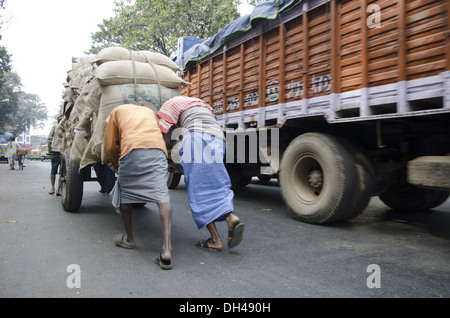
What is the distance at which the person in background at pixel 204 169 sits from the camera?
306 cm

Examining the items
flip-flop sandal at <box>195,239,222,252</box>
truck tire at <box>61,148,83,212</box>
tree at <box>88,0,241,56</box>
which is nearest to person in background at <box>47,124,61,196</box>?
truck tire at <box>61,148,83,212</box>

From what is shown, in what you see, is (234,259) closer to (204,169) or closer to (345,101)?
(204,169)

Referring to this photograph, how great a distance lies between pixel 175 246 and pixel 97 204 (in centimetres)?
298

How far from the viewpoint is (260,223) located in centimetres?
452

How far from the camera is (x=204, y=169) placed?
3.11 m

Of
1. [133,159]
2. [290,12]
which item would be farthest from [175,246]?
[290,12]

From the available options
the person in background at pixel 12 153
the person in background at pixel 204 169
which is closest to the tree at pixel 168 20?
the person in background at pixel 12 153

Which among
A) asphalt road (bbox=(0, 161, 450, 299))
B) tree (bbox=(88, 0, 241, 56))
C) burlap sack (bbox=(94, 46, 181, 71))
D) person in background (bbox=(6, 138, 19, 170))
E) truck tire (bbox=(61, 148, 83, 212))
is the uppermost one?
tree (bbox=(88, 0, 241, 56))

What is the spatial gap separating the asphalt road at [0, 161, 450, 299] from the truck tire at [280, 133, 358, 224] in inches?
9.1

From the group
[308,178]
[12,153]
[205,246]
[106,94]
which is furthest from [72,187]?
[12,153]

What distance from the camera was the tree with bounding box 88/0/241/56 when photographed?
16.7 m

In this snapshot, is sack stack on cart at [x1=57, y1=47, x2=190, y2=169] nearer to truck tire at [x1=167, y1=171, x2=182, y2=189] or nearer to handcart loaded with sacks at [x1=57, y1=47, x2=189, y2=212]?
handcart loaded with sacks at [x1=57, y1=47, x2=189, y2=212]

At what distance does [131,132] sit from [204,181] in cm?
79
